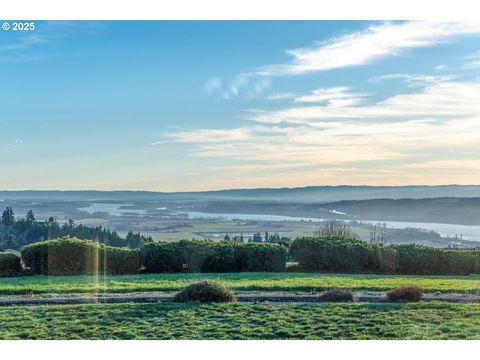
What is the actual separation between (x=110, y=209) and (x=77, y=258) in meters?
1.23

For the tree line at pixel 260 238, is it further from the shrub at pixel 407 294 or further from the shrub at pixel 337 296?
the shrub at pixel 407 294

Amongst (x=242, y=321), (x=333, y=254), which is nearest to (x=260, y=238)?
(x=333, y=254)

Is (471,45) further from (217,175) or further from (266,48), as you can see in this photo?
(217,175)

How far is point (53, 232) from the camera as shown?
1164cm

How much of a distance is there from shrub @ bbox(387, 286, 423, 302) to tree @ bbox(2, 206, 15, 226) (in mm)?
5439

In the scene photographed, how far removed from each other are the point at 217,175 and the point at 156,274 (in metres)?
2.17

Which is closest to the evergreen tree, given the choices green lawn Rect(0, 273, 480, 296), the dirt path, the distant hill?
the distant hill

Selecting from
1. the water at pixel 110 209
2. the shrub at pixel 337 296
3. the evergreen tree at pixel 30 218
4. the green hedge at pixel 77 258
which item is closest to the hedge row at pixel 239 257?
the green hedge at pixel 77 258

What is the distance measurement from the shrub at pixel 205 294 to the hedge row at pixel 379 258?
1496 mm

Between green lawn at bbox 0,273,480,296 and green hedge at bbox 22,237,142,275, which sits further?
green hedge at bbox 22,237,142,275

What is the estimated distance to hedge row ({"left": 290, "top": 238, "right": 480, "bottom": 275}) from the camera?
11.8 m

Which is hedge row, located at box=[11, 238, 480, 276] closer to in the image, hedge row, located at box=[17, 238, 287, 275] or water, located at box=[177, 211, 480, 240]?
hedge row, located at box=[17, 238, 287, 275]

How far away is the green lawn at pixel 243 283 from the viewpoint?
1151 cm
